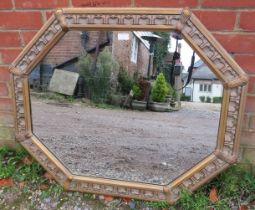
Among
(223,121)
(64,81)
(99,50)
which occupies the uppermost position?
(99,50)

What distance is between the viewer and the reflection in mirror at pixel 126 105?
→ 53.8 inches

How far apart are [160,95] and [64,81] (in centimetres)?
46

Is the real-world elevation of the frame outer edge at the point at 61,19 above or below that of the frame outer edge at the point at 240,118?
above

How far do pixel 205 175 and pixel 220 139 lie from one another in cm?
19

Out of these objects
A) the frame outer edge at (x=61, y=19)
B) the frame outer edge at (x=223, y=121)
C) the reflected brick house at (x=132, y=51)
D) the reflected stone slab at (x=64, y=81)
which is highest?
the frame outer edge at (x=61, y=19)

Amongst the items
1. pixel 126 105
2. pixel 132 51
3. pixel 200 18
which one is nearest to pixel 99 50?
pixel 132 51

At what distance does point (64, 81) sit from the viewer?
146 centimetres

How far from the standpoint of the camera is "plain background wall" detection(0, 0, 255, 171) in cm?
136

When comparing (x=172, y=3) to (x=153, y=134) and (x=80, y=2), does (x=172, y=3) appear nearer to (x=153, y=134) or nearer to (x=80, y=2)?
(x=80, y=2)

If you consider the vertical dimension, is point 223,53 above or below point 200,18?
below

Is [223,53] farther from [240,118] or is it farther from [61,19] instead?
[61,19]

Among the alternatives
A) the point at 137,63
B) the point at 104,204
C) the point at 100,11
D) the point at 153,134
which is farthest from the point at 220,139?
the point at 100,11

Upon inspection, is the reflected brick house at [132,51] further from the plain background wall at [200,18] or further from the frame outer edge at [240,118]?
the frame outer edge at [240,118]

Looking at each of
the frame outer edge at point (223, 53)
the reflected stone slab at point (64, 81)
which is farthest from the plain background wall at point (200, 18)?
the reflected stone slab at point (64, 81)
